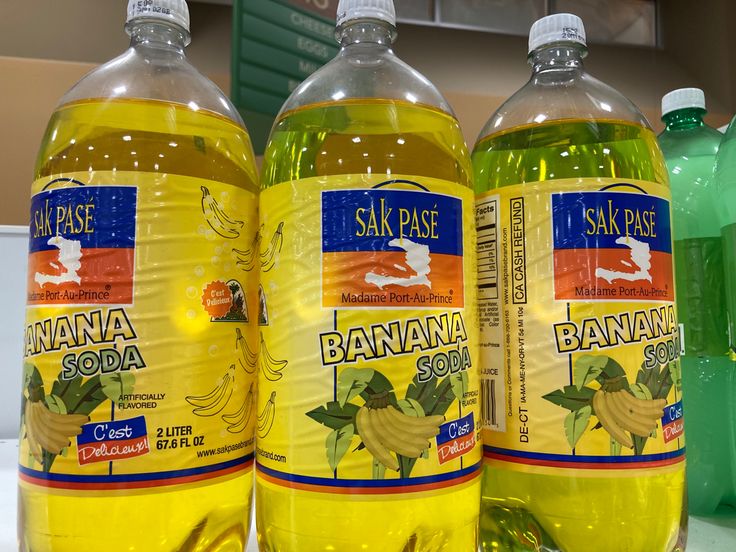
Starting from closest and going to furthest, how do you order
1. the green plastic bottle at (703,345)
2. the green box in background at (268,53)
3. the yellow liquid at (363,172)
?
the yellow liquid at (363,172), the green plastic bottle at (703,345), the green box in background at (268,53)

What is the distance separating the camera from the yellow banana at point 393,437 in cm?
47

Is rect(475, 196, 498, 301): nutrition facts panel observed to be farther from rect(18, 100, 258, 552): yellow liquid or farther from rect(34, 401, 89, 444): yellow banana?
rect(34, 401, 89, 444): yellow banana

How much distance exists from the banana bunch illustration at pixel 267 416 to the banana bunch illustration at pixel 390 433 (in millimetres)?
89

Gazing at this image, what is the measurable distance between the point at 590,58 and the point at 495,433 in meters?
1.79

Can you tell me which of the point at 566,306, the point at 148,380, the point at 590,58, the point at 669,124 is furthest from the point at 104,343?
the point at 590,58

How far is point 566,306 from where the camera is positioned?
532 mm

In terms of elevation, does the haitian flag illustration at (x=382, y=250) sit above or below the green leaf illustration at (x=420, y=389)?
above

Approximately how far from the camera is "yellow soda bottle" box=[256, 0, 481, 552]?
47cm

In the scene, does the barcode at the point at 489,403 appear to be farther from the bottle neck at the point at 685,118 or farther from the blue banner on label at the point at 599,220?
the bottle neck at the point at 685,118

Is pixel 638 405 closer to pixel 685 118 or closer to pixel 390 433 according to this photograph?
pixel 390 433

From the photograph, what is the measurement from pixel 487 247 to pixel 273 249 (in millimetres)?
232

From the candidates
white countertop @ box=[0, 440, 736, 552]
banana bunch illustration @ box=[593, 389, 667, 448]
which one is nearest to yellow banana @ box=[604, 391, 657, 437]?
banana bunch illustration @ box=[593, 389, 667, 448]

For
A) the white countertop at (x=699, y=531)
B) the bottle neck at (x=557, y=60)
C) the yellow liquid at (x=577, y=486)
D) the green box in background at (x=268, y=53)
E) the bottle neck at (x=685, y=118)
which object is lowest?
the white countertop at (x=699, y=531)

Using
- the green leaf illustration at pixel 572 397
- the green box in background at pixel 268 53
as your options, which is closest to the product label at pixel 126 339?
the green leaf illustration at pixel 572 397
